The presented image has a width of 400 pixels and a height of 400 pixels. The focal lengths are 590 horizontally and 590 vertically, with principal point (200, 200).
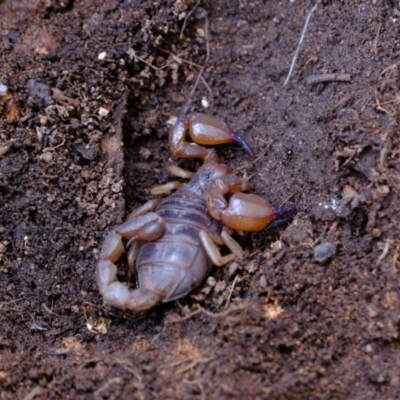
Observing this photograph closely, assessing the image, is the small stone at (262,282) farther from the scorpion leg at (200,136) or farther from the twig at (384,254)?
the scorpion leg at (200,136)

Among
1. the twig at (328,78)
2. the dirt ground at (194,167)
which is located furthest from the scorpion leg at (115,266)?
the twig at (328,78)

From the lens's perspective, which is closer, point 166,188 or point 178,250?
point 178,250

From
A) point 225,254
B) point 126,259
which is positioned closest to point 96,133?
point 126,259

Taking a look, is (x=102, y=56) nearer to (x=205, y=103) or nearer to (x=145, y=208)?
(x=205, y=103)

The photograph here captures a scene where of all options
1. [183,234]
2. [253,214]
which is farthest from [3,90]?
[253,214]

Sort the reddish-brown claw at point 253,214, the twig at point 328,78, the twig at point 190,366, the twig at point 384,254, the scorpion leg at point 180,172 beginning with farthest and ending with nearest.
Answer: the scorpion leg at point 180,172, the twig at point 328,78, the reddish-brown claw at point 253,214, the twig at point 384,254, the twig at point 190,366
